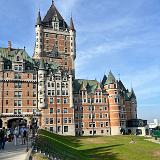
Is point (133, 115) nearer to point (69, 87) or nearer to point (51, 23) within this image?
point (69, 87)

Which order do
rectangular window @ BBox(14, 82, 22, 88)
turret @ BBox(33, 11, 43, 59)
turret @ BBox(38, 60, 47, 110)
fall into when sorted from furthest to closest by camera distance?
turret @ BBox(33, 11, 43, 59), turret @ BBox(38, 60, 47, 110), rectangular window @ BBox(14, 82, 22, 88)

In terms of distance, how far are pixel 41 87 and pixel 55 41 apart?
24.6 meters

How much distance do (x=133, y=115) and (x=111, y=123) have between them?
2080 cm

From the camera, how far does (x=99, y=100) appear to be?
105m

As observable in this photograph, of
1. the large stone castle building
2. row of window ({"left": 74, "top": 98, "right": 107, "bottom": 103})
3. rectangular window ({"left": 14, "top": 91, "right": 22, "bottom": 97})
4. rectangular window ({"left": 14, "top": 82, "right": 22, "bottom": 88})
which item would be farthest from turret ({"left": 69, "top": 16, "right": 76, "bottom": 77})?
rectangular window ({"left": 14, "top": 91, "right": 22, "bottom": 97})

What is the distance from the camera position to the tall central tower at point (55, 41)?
350ft

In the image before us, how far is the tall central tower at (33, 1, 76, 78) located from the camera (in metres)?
107

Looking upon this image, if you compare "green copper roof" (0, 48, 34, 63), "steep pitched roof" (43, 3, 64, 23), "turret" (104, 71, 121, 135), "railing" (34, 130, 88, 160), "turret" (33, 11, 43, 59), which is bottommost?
"railing" (34, 130, 88, 160)

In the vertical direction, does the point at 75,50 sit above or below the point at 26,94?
above

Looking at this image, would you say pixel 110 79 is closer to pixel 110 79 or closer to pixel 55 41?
pixel 110 79

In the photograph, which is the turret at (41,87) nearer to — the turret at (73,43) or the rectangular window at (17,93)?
the rectangular window at (17,93)

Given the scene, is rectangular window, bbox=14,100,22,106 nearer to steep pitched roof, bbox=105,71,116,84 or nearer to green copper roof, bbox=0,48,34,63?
green copper roof, bbox=0,48,34,63

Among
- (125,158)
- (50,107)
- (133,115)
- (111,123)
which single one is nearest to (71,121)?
(50,107)

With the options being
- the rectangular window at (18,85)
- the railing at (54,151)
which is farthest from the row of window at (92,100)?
the railing at (54,151)
